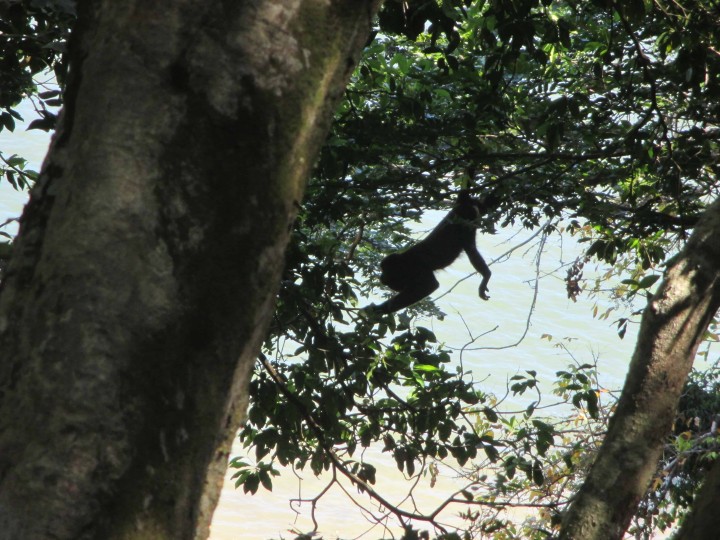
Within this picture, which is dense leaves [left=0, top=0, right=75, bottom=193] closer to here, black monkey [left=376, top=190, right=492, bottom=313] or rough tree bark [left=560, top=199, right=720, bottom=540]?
rough tree bark [left=560, top=199, right=720, bottom=540]

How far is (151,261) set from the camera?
89cm

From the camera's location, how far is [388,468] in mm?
12914

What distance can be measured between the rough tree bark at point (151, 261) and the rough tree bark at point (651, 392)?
1.40 m

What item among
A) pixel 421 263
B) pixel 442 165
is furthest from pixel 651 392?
pixel 421 263

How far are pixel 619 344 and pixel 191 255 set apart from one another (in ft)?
59.3

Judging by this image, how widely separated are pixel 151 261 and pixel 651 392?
177cm

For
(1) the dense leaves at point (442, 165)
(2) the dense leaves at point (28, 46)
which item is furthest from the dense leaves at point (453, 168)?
(2) the dense leaves at point (28, 46)

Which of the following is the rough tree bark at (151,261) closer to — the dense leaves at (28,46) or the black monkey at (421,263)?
the dense leaves at (28,46)

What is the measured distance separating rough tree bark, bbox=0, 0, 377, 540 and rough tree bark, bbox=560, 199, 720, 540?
1.40 m

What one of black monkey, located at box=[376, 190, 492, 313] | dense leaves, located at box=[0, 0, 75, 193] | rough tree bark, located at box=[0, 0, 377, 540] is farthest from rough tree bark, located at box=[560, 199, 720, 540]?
black monkey, located at box=[376, 190, 492, 313]

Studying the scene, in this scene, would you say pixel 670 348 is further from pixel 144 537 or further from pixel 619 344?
pixel 619 344

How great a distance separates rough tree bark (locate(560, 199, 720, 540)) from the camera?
6.91 ft

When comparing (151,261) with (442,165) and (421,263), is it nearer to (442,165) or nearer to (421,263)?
(442,165)

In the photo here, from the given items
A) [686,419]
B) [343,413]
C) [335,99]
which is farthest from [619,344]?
[335,99]
